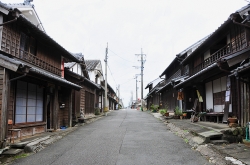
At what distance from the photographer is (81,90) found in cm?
2233

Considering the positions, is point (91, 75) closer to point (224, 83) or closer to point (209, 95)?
point (209, 95)

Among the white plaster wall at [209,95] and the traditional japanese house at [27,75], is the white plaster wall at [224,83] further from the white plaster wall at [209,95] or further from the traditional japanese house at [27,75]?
the traditional japanese house at [27,75]

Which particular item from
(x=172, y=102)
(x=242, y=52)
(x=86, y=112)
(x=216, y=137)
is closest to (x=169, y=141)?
(x=216, y=137)

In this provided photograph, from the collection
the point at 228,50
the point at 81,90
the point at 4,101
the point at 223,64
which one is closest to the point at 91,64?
the point at 81,90

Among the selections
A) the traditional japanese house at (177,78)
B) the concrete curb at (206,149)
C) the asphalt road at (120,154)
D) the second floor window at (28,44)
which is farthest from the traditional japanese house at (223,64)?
the second floor window at (28,44)

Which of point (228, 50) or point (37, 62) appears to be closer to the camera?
point (228, 50)

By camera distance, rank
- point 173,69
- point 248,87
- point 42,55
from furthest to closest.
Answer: point 173,69 < point 42,55 < point 248,87

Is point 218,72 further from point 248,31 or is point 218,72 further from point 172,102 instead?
point 172,102

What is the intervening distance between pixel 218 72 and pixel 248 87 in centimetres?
325

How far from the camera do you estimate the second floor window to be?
39.2 ft

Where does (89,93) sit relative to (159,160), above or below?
above

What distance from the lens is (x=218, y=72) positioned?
42.3ft

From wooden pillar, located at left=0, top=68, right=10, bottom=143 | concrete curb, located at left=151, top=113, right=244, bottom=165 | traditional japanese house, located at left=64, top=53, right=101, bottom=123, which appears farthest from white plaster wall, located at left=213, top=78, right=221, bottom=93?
wooden pillar, located at left=0, top=68, right=10, bottom=143

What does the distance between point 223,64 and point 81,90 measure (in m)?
15.0
